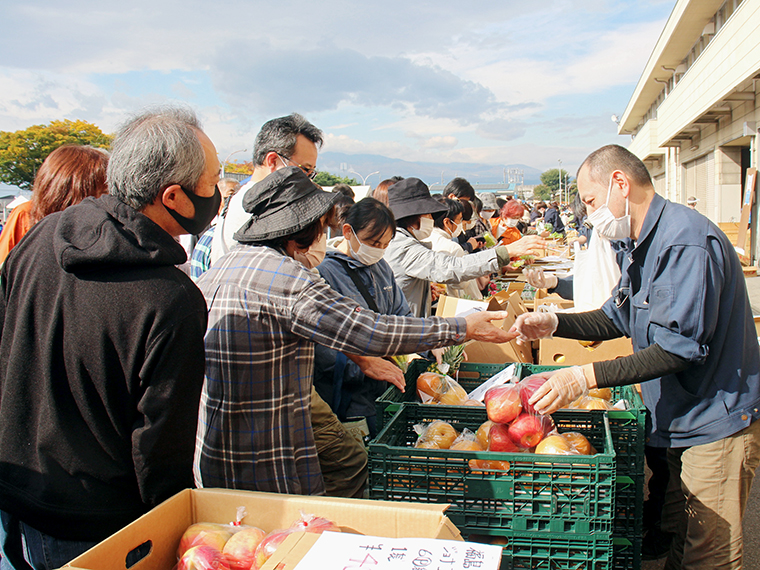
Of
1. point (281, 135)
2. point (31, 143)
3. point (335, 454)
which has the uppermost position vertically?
point (31, 143)

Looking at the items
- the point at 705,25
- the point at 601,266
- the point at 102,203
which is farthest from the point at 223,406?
the point at 705,25

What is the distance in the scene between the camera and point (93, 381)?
138cm

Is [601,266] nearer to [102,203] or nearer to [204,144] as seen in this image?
[204,144]

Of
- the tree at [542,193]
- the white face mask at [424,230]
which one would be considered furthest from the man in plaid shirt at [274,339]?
the tree at [542,193]

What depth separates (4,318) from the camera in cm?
157

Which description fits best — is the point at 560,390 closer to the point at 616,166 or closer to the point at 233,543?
the point at 616,166

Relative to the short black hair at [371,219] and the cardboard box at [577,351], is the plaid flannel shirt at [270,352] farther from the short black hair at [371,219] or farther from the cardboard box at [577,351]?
the cardboard box at [577,351]

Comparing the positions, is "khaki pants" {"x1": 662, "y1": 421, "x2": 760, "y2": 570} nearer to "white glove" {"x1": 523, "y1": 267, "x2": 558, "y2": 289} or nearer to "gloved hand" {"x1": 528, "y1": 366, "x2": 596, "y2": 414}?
"gloved hand" {"x1": 528, "y1": 366, "x2": 596, "y2": 414}

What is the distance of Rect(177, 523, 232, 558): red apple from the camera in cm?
142

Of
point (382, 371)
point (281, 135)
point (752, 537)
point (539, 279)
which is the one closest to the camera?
point (382, 371)

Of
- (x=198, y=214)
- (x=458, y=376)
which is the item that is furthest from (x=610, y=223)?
(x=198, y=214)

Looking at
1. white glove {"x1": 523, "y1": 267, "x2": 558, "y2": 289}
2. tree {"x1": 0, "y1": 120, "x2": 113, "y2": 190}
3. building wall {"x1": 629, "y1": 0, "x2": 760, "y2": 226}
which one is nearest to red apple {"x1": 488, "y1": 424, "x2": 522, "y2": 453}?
white glove {"x1": 523, "y1": 267, "x2": 558, "y2": 289}

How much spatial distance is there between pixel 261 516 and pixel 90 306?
0.74 metres

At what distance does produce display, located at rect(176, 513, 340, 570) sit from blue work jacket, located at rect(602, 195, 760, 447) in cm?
153
